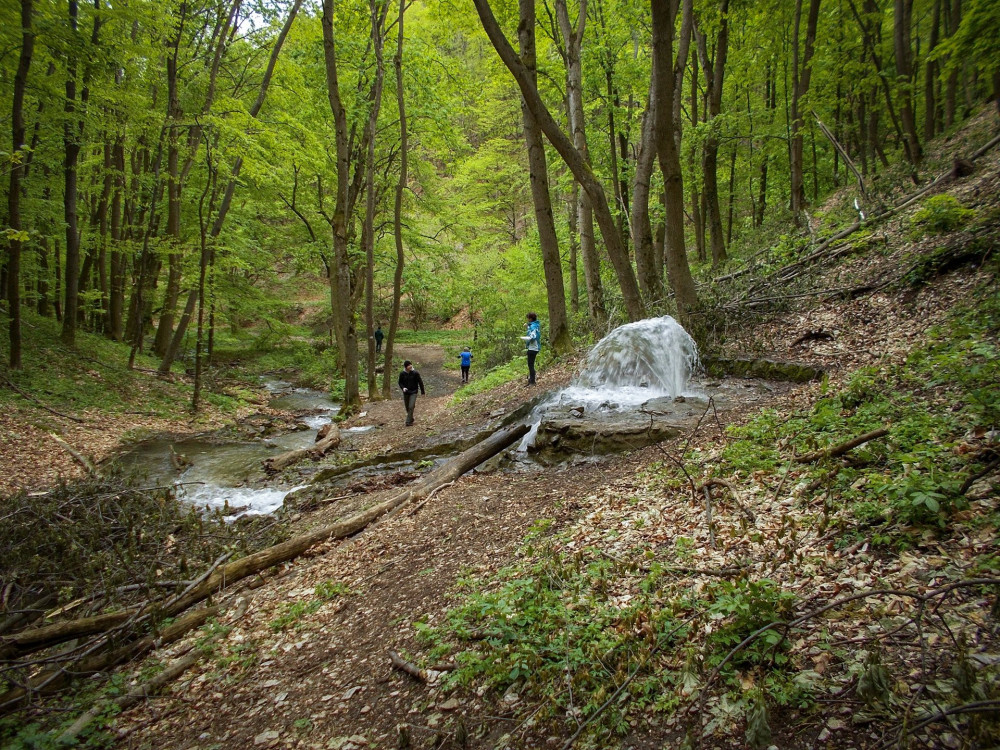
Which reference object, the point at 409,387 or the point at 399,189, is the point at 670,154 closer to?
the point at 409,387

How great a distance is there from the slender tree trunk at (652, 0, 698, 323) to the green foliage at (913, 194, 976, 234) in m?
3.39

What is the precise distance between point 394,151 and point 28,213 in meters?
11.7

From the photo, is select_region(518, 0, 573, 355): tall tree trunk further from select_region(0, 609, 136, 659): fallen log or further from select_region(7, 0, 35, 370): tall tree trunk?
select_region(7, 0, 35, 370): tall tree trunk

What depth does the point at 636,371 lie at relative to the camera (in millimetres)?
8828

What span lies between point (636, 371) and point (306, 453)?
708cm

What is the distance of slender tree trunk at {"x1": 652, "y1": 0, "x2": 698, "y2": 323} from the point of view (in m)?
6.80

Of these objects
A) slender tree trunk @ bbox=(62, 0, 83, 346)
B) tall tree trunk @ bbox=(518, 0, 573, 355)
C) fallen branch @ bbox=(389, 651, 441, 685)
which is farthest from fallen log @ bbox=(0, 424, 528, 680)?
slender tree trunk @ bbox=(62, 0, 83, 346)

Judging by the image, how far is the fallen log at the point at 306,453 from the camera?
9812 mm

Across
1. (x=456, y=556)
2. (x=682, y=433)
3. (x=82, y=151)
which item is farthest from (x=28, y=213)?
(x=682, y=433)

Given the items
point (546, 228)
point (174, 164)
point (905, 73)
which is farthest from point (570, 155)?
point (174, 164)

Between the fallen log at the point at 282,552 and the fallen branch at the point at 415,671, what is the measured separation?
300 centimetres

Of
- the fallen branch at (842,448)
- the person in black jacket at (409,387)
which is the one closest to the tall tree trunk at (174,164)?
the person in black jacket at (409,387)

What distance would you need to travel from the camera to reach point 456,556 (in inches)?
197

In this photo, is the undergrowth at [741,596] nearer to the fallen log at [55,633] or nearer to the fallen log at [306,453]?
the fallen log at [55,633]
